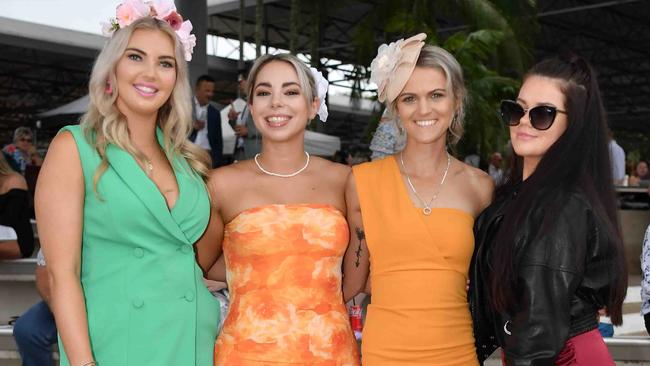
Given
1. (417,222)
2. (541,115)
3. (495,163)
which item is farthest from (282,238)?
(495,163)

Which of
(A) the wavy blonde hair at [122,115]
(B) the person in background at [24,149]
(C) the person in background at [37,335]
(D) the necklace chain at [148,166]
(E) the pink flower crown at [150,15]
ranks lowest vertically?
A: (B) the person in background at [24,149]

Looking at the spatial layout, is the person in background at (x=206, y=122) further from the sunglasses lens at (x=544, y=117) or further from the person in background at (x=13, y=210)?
the sunglasses lens at (x=544, y=117)

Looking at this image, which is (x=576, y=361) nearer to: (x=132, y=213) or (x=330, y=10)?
(x=132, y=213)

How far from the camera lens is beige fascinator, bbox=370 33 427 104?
3.09 metres

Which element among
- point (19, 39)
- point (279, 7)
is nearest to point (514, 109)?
point (19, 39)

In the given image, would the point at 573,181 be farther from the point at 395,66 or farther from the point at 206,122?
the point at 206,122

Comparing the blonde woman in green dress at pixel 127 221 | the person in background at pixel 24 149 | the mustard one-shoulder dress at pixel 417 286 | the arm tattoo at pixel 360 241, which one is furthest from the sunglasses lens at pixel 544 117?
the person in background at pixel 24 149

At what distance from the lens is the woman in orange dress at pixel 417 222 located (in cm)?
286

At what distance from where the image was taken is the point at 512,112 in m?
2.60

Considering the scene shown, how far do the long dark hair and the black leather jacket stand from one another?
27 millimetres

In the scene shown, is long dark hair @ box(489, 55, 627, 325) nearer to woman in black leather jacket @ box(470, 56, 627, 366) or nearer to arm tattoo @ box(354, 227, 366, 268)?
woman in black leather jacket @ box(470, 56, 627, 366)

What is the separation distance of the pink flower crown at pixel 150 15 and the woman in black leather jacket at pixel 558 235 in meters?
1.31

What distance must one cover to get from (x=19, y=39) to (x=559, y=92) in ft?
62.2

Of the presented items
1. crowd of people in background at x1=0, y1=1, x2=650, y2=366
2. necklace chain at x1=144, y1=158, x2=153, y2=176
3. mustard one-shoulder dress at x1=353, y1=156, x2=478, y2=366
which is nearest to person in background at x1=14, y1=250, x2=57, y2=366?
crowd of people in background at x1=0, y1=1, x2=650, y2=366
